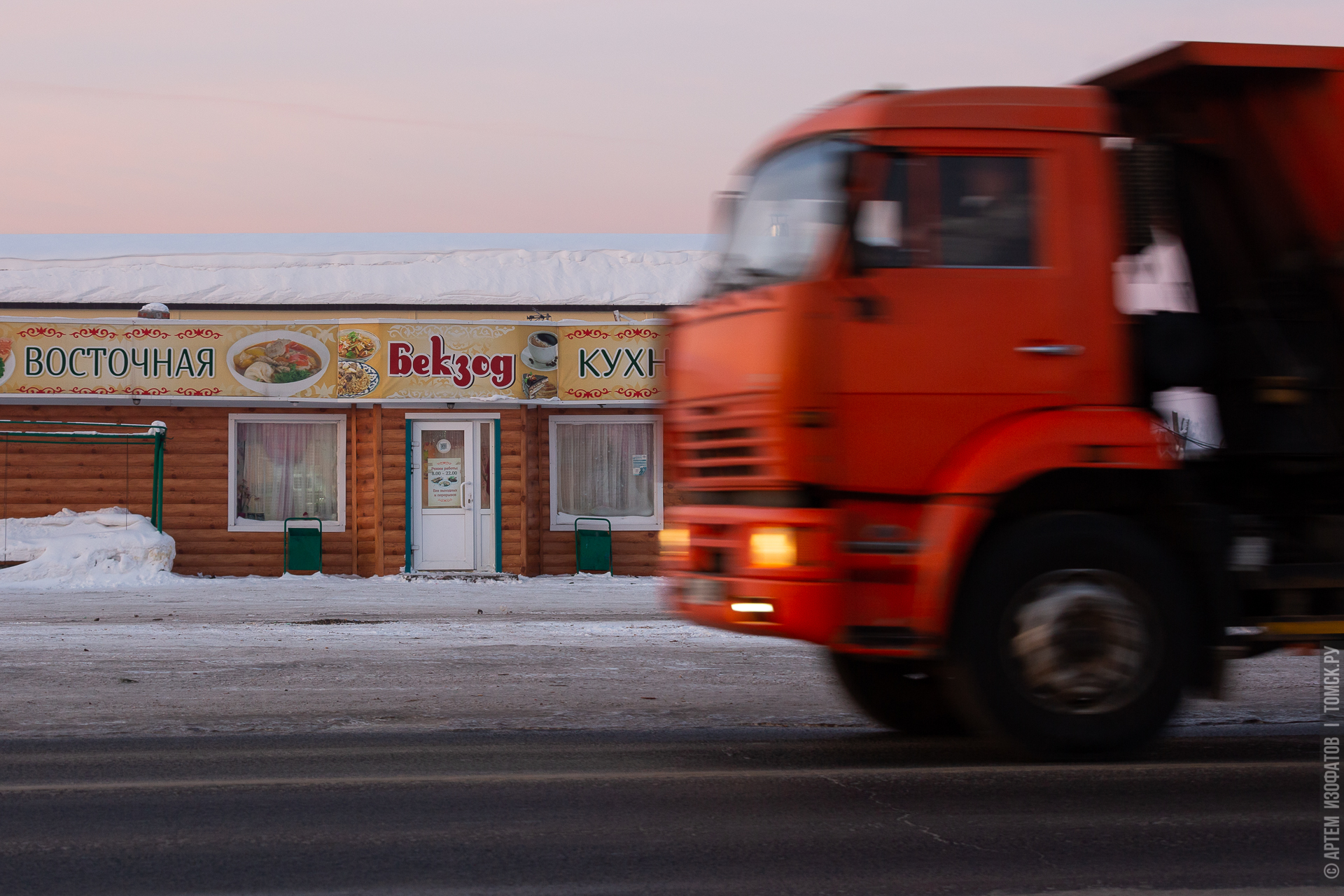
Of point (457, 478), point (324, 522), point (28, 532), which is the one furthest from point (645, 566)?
point (28, 532)

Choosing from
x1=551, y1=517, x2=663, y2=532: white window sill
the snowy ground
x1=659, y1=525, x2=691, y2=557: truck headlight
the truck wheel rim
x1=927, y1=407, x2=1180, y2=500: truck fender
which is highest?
x1=927, y1=407, x2=1180, y2=500: truck fender

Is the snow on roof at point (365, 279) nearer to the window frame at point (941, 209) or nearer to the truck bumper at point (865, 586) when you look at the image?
the window frame at point (941, 209)

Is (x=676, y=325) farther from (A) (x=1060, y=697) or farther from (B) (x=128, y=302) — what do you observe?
(B) (x=128, y=302)

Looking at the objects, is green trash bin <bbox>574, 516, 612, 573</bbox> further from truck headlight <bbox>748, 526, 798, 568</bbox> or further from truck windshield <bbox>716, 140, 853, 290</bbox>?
truck headlight <bbox>748, 526, 798, 568</bbox>

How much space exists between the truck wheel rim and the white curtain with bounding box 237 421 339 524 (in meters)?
16.8

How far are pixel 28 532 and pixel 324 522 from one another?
4.32m

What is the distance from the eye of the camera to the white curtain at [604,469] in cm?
2156

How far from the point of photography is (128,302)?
2506 centimetres

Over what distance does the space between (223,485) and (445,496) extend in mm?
3464

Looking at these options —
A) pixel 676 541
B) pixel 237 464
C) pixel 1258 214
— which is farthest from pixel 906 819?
pixel 237 464

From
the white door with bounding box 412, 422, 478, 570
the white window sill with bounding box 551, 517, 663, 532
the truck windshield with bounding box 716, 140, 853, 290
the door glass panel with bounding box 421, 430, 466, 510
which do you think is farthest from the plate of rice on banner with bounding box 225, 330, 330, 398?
the truck windshield with bounding box 716, 140, 853, 290

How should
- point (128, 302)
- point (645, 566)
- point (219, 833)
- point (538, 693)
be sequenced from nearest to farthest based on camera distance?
point (219, 833), point (538, 693), point (645, 566), point (128, 302)

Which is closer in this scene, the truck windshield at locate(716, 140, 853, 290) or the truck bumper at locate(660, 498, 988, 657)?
the truck bumper at locate(660, 498, 988, 657)

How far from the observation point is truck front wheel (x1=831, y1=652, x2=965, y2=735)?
7363mm
